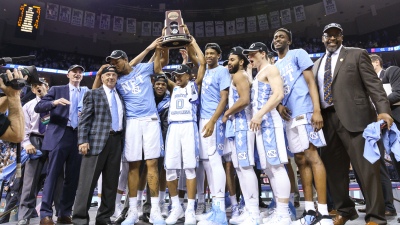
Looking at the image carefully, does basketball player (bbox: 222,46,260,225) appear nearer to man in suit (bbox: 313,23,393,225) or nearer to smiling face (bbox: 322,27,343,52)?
man in suit (bbox: 313,23,393,225)

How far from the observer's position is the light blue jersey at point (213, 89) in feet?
11.4

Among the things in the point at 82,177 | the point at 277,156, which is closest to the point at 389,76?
the point at 277,156

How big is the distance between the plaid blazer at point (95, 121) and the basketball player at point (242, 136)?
4.88 ft

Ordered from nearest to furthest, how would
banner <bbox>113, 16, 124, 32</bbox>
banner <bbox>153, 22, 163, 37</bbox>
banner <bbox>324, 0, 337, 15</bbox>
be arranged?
banner <bbox>324, 0, 337, 15</bbox> → banner <bbox>113, 16, 124, 32</bbox> → banner <bbox>153, 22, 163, 37</bbox>

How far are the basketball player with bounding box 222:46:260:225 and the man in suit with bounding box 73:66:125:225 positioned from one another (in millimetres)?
1420

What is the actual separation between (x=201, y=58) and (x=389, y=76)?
271 centimetres

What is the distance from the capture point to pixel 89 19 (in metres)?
20.6

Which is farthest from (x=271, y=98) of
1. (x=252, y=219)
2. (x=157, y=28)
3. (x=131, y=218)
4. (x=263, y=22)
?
(x=157, y=28)

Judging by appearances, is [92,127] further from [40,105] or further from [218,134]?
[218,134]

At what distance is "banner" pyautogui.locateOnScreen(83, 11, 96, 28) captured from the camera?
805 inches

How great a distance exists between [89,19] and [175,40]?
19884 mm

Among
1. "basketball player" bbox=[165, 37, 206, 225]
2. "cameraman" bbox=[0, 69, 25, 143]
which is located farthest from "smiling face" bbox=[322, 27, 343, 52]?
"cameraman" bbox=[0, 69, 25, 143]

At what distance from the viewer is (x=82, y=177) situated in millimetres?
3096

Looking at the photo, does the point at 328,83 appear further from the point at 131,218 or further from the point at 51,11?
the point at 51,11
